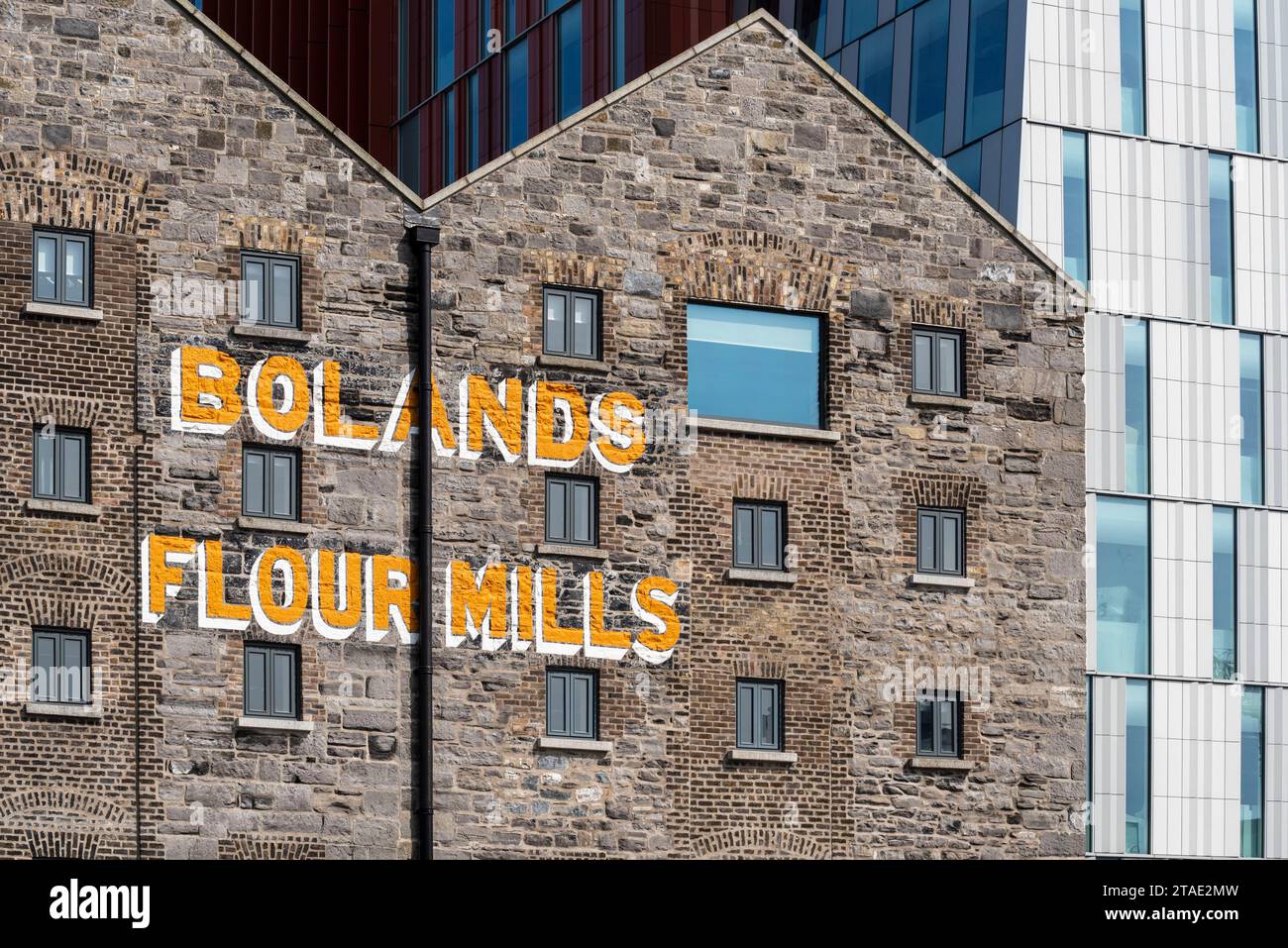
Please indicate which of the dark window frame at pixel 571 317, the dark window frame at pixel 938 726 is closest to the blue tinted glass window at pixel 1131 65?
the dark window frame at pixel 938 726

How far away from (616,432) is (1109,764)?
62.6 ft

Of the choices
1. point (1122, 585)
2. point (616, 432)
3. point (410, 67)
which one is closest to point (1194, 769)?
point (1122, 585)

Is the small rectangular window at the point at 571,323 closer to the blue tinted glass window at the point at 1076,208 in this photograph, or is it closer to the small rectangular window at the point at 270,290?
the small rectangular window at the point at 270,290

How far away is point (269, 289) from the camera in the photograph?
1714 inches

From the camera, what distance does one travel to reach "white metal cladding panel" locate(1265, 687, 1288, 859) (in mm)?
61312

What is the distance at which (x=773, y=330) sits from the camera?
46688mm

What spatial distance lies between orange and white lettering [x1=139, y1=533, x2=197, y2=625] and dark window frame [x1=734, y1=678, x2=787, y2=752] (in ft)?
29.4

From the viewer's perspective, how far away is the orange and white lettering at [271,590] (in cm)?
4259

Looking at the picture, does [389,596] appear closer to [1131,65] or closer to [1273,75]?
→ [1131,65]

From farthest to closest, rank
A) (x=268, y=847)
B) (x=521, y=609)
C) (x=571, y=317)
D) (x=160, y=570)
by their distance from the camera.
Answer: (x=571, y=317), (x=521, y=609), (x=160, y=570), (x=268, y=847)

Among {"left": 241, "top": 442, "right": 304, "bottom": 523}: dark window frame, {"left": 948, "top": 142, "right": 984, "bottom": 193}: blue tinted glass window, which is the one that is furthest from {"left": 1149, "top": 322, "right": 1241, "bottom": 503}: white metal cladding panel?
{"left": 241, "top": 442, "right": 304, "bottom": 523}: dark window frame
